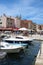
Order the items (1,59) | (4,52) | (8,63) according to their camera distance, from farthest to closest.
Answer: (4,52) → (1,59) → (8,63)

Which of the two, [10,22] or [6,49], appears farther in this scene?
[10,22]

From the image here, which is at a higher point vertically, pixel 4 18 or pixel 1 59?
pixel 4 18

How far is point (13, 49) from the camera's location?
77.8 feet

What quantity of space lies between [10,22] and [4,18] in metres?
7.05

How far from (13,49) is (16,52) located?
2.68ft

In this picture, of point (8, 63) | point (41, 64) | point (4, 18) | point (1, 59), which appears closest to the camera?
point (41, 64)

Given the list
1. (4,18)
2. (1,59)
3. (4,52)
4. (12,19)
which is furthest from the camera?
(12,19)

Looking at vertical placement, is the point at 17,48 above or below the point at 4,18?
below

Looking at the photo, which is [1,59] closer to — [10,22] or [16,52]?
[16,52]

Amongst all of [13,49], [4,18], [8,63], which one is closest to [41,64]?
[8,63]

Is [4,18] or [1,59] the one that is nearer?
[1,59]

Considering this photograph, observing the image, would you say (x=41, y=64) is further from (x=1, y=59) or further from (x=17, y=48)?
(x=17, y=48)

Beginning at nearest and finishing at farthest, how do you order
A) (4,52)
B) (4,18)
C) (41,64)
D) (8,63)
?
(41,64) < (8,63) < (4,52) < (4,18)

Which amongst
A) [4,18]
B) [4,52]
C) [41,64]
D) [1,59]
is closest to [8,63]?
[1,59]
